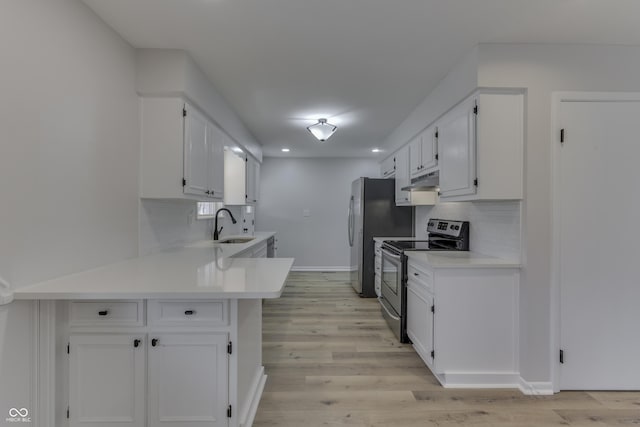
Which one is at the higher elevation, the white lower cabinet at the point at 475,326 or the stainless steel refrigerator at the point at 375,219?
the stainless steel refrigerator at the point at 375,219

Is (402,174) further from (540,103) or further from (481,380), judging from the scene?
(481,380)

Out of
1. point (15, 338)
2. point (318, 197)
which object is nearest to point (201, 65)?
point (15, 338)

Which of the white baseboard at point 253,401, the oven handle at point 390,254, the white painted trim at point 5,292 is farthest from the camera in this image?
the oven handle at point 390,254

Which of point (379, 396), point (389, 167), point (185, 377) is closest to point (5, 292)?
point (185, 377)

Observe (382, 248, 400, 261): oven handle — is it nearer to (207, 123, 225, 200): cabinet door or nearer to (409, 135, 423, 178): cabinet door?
(409, 135, 423, 178): cabinet door

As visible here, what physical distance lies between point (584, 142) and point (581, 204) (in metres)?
0.42

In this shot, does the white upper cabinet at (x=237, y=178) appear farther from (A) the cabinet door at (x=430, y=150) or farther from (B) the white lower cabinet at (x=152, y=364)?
(B) the white lower cabinet at (x=152, y=364)

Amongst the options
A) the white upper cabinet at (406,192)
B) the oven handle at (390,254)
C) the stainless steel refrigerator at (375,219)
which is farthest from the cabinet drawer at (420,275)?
the stainless steel refrigerator at (375,219)

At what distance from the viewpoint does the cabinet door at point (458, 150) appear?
2.25m

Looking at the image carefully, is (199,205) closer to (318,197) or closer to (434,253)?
(434,253)

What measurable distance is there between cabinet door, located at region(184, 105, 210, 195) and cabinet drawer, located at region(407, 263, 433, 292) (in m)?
1.92

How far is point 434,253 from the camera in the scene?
2750 millimetres

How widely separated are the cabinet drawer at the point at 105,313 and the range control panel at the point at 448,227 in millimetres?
2636

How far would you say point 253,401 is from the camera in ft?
6.28
